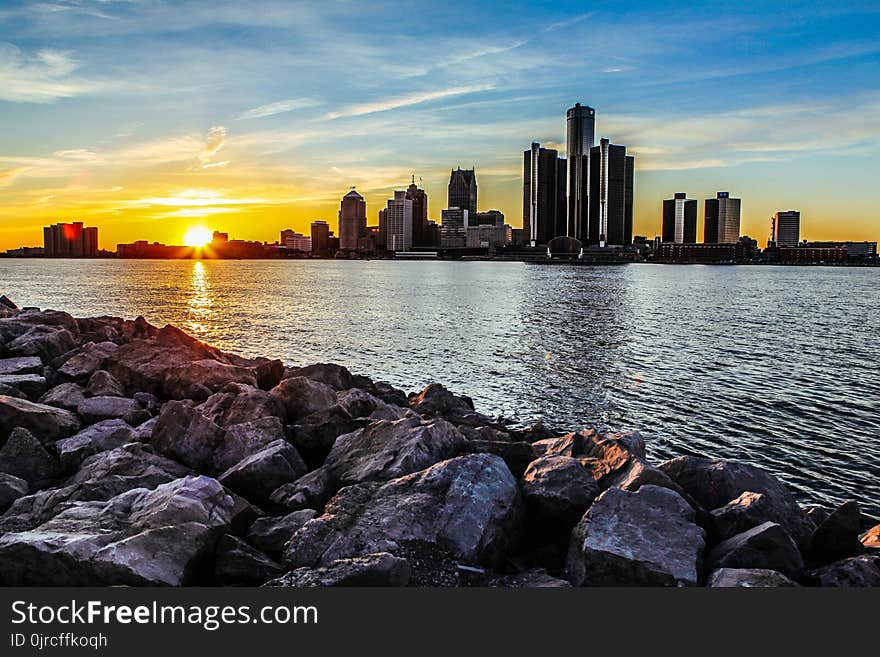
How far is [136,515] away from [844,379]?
29.8m

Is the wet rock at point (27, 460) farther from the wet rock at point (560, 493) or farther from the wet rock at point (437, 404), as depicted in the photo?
the wet rock at point (437, 404)

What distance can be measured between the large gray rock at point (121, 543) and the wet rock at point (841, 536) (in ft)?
25.2

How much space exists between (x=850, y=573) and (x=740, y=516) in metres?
1.35

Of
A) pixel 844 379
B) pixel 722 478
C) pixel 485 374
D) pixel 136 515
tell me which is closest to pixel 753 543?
pixel 722 478

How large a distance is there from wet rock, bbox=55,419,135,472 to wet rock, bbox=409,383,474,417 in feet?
25.9

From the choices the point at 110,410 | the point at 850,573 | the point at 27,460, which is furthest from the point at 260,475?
the point at 850,573

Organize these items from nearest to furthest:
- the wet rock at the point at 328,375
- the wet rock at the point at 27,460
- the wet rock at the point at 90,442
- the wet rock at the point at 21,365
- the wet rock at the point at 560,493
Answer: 1. the wet rock at the point at 560,493
2. the wet rock at the point at 27,460
3. the wet rock at the point at 90,442
4. the wet rock at the point at 21,365
5. the wet rock at the point at 328,375

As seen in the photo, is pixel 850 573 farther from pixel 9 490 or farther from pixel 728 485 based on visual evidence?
pixel 9 490

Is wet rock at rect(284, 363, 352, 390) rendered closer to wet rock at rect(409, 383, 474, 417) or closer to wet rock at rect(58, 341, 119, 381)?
wet rock at rect(409, 383, 474, 417)

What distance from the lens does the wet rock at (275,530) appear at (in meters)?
8.53

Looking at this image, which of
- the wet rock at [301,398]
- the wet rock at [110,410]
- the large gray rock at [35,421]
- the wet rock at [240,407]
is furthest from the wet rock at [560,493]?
the wet rock at [110,410]

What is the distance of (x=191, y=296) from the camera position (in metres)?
88.9

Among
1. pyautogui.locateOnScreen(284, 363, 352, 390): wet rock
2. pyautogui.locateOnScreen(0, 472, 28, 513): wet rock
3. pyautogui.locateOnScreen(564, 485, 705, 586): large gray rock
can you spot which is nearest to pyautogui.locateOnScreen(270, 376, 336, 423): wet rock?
pyautogui.locateOnScreen(284, 363, 352, 390): wet rock

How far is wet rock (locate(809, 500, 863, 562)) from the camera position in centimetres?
881
